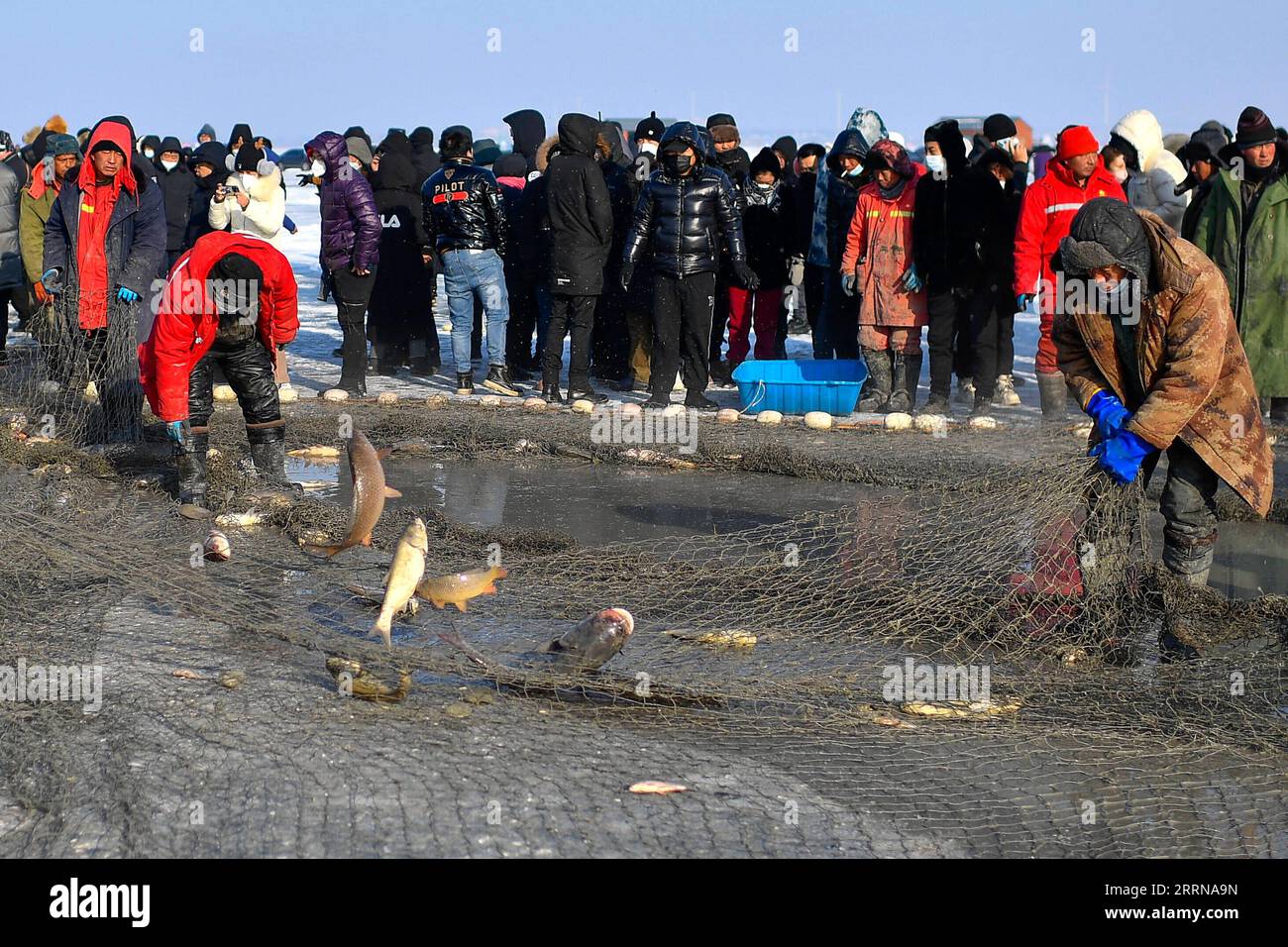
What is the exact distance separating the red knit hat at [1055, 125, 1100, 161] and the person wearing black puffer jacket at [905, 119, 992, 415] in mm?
726

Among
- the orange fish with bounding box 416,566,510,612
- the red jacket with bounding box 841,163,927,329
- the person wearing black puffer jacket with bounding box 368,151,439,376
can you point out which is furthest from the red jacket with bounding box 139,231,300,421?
the person wearing black puffer jacket with bounding box 368,151,439,376

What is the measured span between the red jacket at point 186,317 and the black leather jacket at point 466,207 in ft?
12.0

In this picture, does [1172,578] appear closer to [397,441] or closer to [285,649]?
[285,649]

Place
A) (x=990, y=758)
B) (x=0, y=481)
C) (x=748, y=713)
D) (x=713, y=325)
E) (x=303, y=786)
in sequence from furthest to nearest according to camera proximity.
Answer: (x=713, y=325) → (x=0, y=481) → (x=748, y=713) → (x=990, y=758) → (x=303, y=786)

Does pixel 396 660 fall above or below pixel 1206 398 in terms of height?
below

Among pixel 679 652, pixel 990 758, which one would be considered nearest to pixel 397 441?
pixel 679 652

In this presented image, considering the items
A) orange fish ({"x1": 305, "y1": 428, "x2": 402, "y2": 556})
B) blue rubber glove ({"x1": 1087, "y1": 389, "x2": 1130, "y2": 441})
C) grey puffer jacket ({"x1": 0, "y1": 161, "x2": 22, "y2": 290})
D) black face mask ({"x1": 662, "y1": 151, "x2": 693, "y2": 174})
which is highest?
black face mask ({"x1": 662, "y1": 151, "x2": 693, "y2": 174})

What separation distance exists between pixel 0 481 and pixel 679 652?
4.26 metres

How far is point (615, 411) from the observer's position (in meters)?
10.2

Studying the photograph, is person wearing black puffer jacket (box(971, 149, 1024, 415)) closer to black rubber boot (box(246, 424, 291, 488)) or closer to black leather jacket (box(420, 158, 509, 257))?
black leather jacket (box(420, 158, 509, 257))

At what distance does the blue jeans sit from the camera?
11.1 m

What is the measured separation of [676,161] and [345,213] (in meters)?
2.56

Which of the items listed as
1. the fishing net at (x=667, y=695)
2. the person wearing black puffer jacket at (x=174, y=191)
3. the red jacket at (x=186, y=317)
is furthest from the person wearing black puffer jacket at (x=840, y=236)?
the person wearing black puffer jacket at (x=174, y=191)

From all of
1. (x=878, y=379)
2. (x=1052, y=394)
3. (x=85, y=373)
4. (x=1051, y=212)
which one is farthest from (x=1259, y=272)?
(x=85, y=373)
